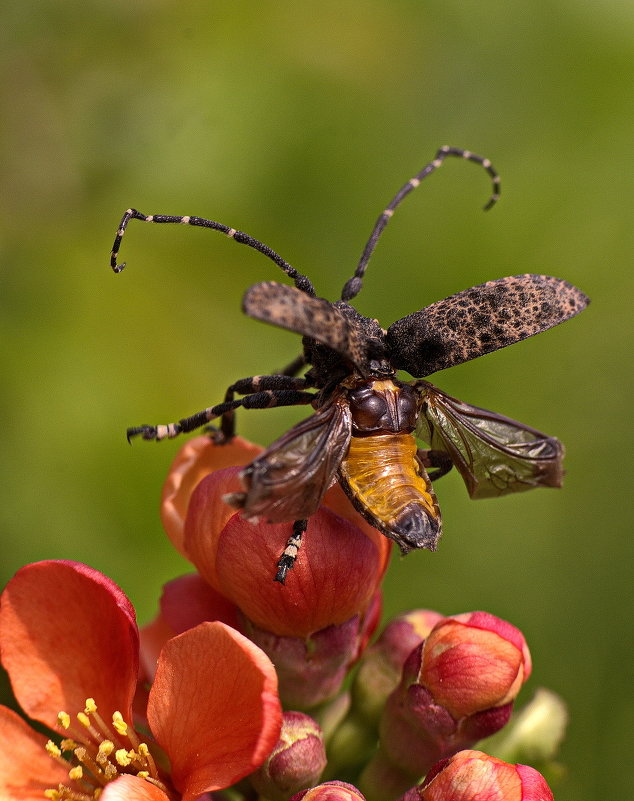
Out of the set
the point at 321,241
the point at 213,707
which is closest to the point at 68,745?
the point at 213,707

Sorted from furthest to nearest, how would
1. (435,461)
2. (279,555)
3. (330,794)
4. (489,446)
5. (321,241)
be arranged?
1. (321,241)
2. (435,461)
3. (489,446)
4. (279,555)
5. (330,794)

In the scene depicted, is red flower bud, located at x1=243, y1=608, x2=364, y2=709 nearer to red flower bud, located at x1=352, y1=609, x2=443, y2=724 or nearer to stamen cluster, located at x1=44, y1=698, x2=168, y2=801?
red flower bud, located at x1=352, y1=609, x2=443, y2=724

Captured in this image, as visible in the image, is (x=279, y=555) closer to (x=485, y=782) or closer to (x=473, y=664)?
(x=473, y=664)

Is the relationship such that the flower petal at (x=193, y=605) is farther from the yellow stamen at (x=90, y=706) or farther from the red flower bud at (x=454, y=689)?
the red flower bud at (x=454, y=689)

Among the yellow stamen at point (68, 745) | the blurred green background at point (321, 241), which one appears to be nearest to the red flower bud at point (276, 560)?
the yellow stamen at point (68, 745)

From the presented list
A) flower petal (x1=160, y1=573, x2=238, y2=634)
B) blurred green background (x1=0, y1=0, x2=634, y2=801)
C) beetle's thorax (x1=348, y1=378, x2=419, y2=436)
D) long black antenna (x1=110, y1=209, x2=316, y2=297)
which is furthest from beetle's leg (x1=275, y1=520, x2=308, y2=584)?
blurred green background (x1=0, y1=0, x2=634, y2=801)
